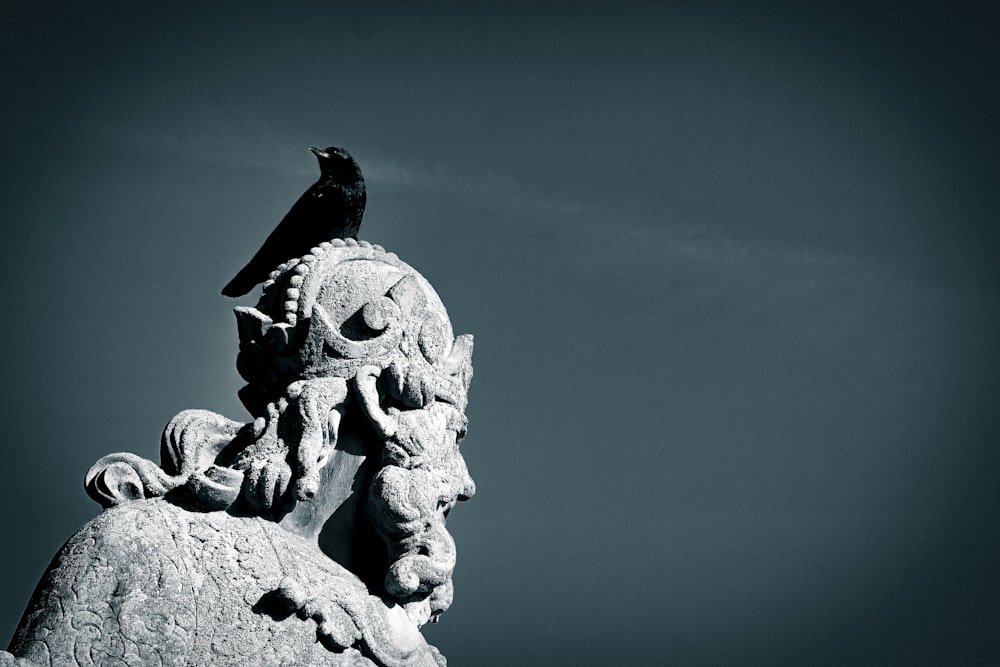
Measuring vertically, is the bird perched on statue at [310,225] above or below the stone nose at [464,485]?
above

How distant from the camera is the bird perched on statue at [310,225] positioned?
17.8 feet

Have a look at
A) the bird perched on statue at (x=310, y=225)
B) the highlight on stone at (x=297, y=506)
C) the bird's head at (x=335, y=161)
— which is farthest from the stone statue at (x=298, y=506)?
the bird's head at (x=335, y=161)

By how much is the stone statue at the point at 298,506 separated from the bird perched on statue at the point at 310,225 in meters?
0.57

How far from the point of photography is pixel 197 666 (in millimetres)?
3898

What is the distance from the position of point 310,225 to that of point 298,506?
4.90 ft

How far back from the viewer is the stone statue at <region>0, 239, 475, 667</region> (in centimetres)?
392

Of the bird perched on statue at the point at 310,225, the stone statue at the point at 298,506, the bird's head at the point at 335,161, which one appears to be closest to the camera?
the stone statue at the point at 298,506

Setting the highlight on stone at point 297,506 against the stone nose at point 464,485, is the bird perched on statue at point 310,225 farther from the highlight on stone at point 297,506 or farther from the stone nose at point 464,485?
the stone nose at point 464,485

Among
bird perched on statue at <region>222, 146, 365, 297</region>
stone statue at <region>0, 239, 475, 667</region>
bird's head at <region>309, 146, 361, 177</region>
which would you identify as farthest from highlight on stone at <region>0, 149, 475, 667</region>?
bird's head at <region>309, 146, 361, 177</region>

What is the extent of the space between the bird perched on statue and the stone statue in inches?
22.5

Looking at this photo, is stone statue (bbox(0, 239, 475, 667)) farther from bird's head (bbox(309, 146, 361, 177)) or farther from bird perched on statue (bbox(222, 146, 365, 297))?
bird's head (bbox(309, 146, 361, 177))

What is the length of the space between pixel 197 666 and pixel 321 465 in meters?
0.79

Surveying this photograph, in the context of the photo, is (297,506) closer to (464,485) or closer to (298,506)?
(298,506)

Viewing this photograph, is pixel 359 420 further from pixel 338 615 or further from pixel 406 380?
pixel 338 615
